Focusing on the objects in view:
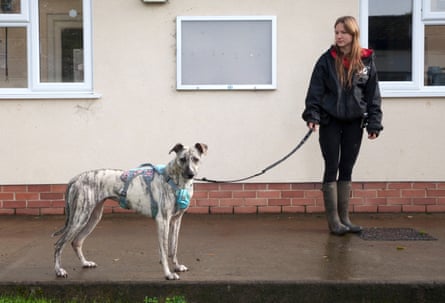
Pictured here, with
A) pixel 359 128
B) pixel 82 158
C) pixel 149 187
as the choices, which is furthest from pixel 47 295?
pixel 359 128

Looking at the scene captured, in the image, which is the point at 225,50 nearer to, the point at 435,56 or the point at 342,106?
the point at 342,106

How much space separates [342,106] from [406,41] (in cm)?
183

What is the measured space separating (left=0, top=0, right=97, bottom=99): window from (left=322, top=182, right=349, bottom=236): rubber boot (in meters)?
3.00

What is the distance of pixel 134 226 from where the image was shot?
24.5 ft

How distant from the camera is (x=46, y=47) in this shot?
7.98m

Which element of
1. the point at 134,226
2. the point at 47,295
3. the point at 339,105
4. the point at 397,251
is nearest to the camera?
the point at 47,295

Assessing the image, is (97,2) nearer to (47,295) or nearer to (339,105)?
(339,105)

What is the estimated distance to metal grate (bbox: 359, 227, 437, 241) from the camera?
6.69 m

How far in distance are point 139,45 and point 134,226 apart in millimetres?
2090

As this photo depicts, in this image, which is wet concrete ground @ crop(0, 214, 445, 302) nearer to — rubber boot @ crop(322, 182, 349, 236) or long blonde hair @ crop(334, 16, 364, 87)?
rubber boot @ crop(322, 182, 349, 236)

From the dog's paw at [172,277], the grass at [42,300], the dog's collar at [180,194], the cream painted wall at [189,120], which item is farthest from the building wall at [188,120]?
the grass at [42,300]

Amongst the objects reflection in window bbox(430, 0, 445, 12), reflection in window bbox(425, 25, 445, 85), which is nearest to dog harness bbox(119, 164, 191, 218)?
reflection in window bbox(425, 25, 445, 85)

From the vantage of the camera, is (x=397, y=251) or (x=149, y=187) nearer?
(x=149, y=187)

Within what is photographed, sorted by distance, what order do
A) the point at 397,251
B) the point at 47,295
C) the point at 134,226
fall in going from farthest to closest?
1. the point at 134,226
2. the point at 397,251
3. the point at 47,295
